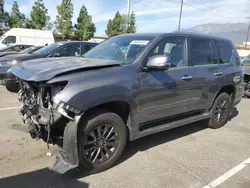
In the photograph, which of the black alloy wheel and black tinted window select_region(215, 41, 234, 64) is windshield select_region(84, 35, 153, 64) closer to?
the black alloy wheel

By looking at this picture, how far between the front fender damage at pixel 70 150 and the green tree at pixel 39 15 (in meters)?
31.1

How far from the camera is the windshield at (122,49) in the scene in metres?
3.99

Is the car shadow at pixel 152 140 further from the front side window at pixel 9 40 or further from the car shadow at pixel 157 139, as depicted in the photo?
the front side window at pixel 9 40

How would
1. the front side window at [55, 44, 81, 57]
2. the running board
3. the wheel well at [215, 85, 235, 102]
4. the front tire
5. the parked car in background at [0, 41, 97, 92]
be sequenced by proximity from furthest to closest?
the front side window at [55, 44, 81, 57]
the parked car in background at [0, 41, 97, 92]
the wheel well at [215, 85, 235, 102]
the running board
the front tire

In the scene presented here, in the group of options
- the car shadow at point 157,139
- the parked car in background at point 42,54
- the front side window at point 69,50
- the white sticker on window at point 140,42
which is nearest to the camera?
the white sticker on window at point 140,42

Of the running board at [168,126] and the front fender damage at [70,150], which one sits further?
the running board at [168,126]

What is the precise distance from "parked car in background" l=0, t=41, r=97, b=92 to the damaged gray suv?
12.1 feet

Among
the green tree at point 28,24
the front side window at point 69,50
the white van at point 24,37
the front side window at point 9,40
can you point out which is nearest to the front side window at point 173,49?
the front side window at point 69,50

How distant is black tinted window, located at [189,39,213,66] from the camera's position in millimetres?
4691

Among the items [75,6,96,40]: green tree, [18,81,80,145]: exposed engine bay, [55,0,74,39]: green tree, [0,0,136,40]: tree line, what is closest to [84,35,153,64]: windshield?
[18,81,80,145]: exposed engine bay

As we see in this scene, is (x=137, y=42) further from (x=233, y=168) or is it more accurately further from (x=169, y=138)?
(x=233, y=168)

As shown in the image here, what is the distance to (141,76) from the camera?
3730 mm

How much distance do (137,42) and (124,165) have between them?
1.89m

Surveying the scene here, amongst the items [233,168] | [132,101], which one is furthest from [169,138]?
[132,101]
